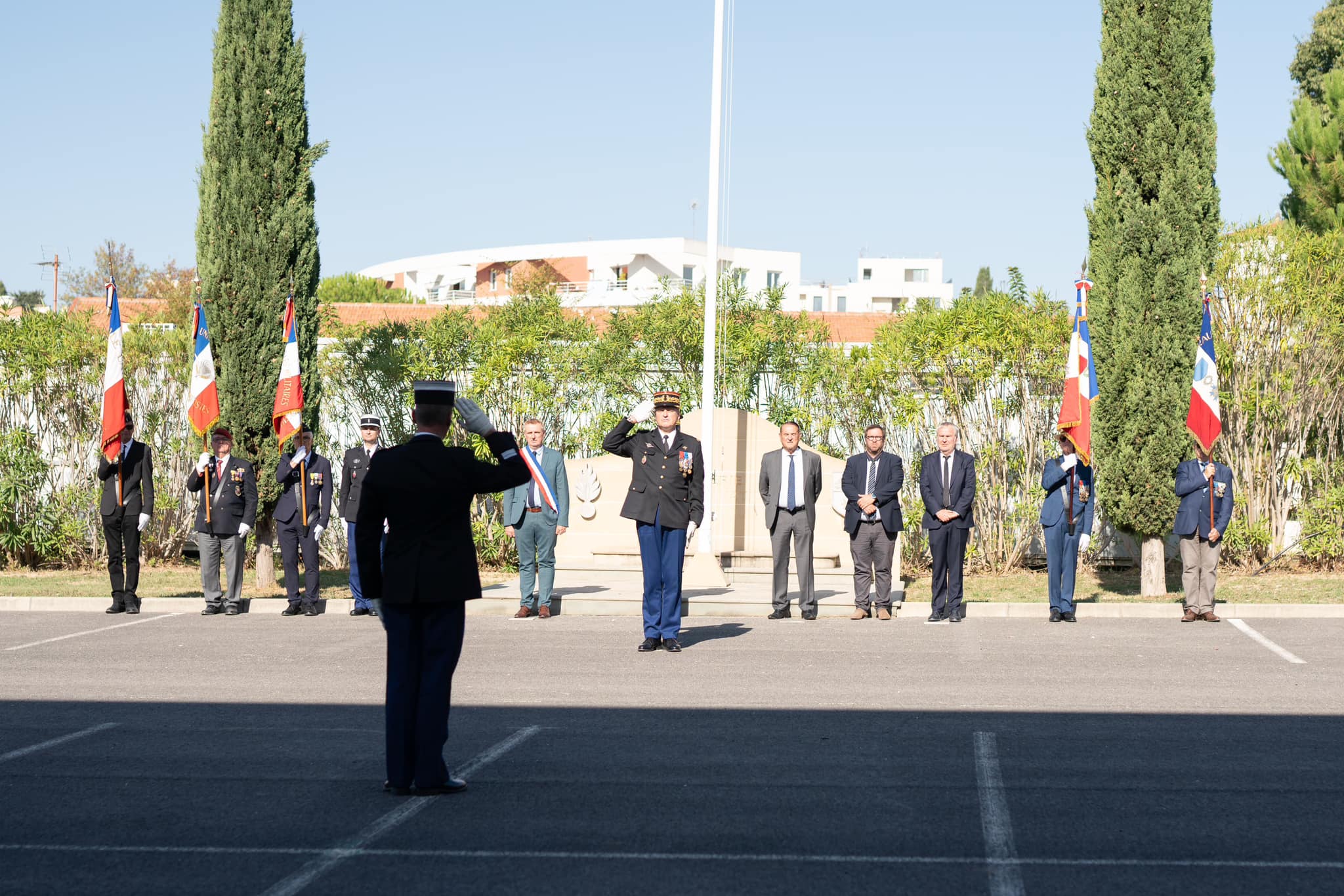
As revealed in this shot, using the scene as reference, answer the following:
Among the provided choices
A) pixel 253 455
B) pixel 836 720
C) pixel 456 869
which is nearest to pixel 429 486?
pixel 456 869

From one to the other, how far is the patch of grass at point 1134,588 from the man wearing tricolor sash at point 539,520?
400 centimetres

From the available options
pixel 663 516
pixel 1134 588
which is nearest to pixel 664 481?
pixel 663 516

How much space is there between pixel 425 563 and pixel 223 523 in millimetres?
8689

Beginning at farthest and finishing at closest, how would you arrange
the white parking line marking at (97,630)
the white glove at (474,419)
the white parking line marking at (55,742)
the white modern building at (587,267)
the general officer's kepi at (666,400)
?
the white modern building at (587,267), the white parking line marking at (97,630), the general officer's kepi at (666,400), the white parking line marking at (55,742), the white glove at (474,419)

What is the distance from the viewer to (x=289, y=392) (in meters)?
16.3

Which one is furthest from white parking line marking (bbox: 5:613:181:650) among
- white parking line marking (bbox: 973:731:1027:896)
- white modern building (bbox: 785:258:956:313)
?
white modern building (bbox: 785:258:956:313)

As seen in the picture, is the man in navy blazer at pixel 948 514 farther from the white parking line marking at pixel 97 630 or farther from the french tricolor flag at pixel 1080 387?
the white parking line marking at pixel 97 630

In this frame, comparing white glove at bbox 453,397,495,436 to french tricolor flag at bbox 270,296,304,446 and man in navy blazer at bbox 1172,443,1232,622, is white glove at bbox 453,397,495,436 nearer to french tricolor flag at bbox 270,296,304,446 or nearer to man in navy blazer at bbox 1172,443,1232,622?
man in navy blazer at bbox 1172,443,1232,622

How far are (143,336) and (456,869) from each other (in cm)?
1597

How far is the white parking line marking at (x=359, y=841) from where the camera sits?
5.48 m

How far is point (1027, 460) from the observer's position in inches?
742

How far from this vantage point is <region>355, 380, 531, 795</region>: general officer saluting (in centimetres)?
690

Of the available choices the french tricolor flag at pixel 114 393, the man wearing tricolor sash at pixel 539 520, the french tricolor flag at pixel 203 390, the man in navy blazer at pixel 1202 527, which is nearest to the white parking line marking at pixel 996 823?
the man in navy blazer at pixel 1202 527

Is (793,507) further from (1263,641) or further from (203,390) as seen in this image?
(203,390)
